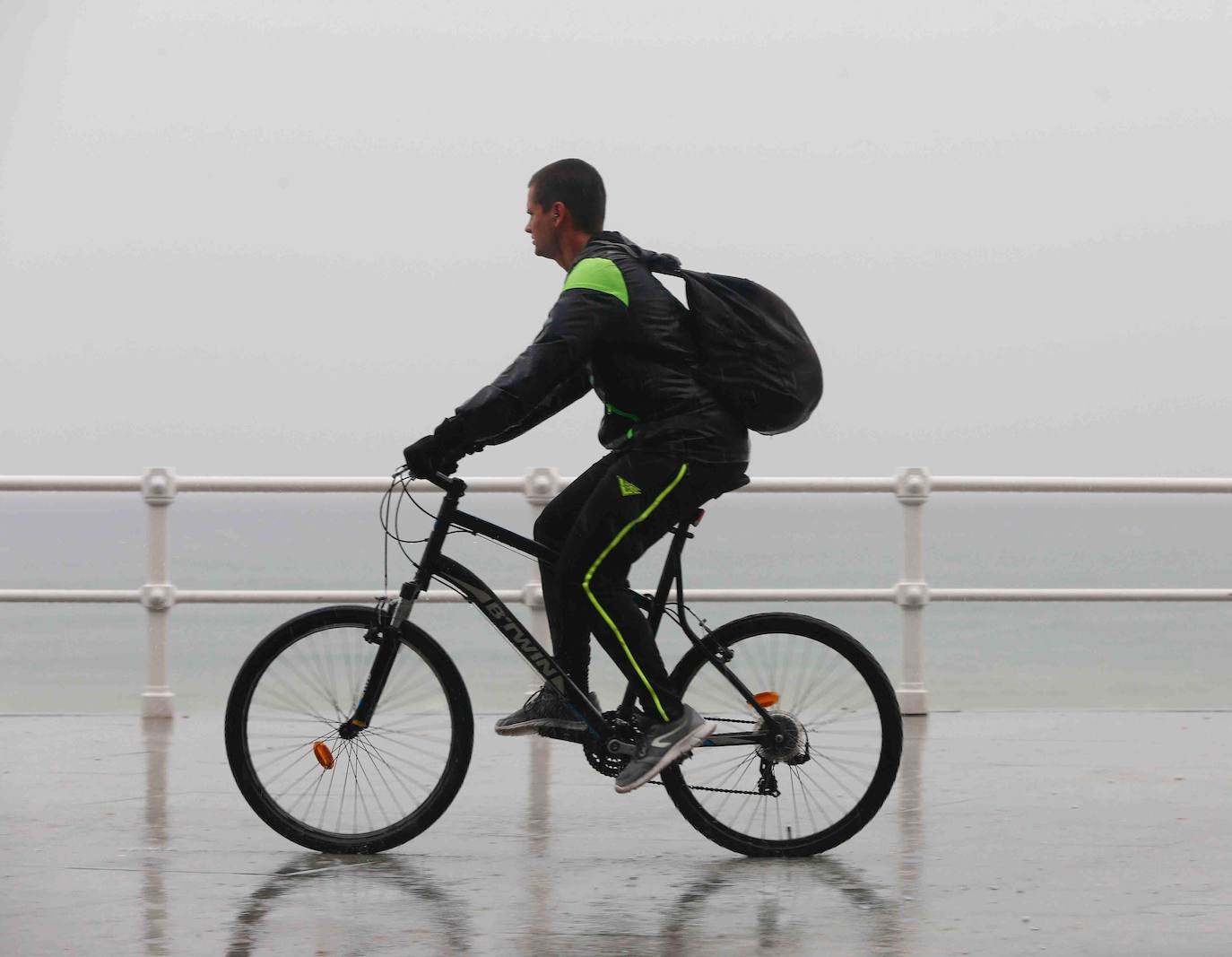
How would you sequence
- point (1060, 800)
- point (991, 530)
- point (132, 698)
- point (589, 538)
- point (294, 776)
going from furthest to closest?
point (991, 530) < point (132, 698) < point (1060, 800) < point (294, 776) < point (589, 538)

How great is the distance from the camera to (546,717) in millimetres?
6039

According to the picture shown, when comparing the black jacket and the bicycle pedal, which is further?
the bicycle pedal

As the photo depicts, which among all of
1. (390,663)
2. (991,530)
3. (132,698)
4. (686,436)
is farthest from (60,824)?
(991,530)

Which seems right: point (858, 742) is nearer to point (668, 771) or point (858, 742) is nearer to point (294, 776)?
point (668, 771)

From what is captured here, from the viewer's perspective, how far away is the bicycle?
609 centimetres

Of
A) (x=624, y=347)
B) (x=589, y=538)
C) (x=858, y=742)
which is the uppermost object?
(x=624, y=347)

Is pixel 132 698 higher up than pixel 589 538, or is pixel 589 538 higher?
pixel 589 538

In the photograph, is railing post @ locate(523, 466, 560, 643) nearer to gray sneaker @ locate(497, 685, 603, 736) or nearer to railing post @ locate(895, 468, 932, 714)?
railing post @ locate(895, 468, 932, 714)

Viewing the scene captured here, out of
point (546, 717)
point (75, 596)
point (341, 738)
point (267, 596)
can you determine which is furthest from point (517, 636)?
point (75, 596)

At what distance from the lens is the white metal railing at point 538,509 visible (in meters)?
9.60

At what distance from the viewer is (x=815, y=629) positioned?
6.10 m

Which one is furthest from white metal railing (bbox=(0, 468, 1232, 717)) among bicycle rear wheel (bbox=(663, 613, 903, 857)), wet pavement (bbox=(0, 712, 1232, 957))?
bicycle rear wheel (bbox=(663, 613, 903, 857))

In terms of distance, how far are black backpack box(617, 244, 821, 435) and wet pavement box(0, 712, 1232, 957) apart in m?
1.40

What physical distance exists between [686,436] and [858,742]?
1.11 metres
